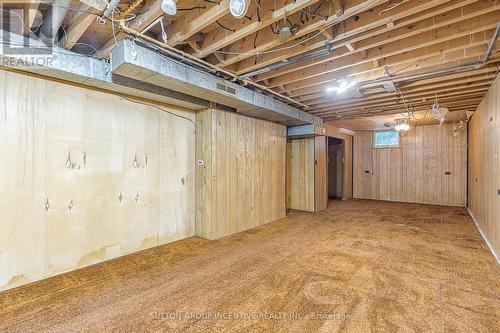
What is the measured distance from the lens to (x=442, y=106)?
468cm

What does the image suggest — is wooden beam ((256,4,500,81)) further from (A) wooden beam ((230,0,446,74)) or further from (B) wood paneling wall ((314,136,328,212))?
(B) wood paneling wall ((314,136,328,212))

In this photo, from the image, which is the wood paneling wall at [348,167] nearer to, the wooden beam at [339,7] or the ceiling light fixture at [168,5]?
the wooden beam at [339,7]

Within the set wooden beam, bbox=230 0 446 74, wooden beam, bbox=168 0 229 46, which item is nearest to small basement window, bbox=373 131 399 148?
wooden beam, bbox=230 0 446 74

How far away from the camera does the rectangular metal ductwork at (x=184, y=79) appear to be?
7.85 ft

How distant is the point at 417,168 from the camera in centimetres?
737

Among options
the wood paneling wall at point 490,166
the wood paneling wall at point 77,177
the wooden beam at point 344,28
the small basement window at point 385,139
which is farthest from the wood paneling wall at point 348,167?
the wood paneling wall at point 77,177

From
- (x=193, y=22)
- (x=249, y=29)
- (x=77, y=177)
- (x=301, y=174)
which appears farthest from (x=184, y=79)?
(x=301, y=174)

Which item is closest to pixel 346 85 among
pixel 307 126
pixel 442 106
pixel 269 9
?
pixel 269 9

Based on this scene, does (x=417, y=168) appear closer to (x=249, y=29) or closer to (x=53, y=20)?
(x=249, y=29)

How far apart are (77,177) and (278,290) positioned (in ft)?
8.41

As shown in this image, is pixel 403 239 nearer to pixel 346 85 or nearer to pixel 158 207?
pixel 346 85

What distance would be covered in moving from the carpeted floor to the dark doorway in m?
4.36

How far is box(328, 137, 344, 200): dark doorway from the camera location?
816cm

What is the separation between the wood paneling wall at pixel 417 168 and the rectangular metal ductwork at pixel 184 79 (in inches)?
201
